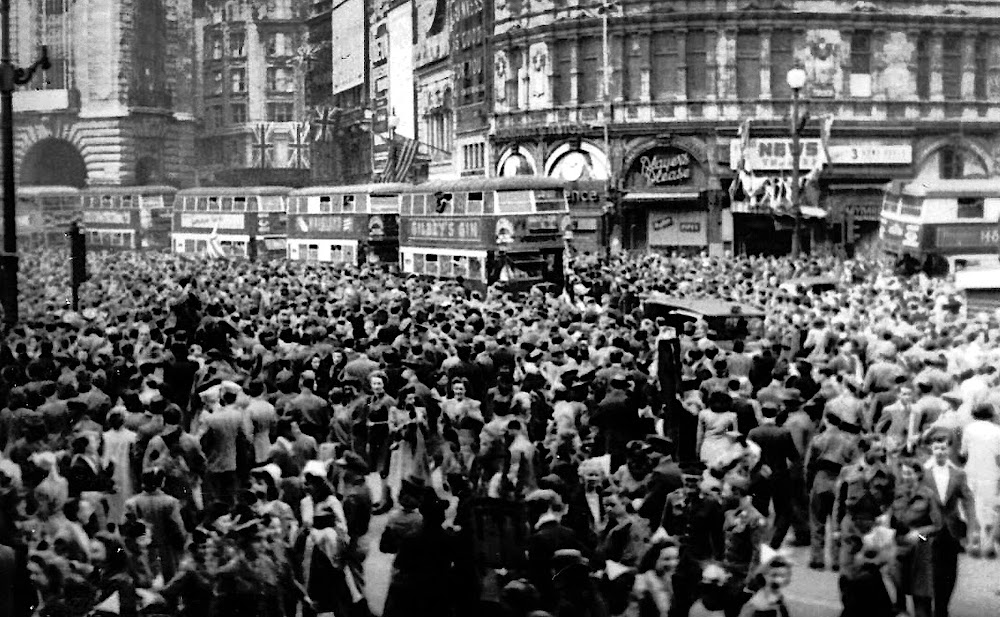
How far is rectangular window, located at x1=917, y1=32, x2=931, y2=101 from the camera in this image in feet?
195

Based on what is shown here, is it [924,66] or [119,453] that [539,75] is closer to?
[924,66]

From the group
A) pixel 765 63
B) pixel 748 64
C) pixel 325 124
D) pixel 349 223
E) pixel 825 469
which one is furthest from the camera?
pixel 325 124

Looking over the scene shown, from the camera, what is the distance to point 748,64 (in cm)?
5838

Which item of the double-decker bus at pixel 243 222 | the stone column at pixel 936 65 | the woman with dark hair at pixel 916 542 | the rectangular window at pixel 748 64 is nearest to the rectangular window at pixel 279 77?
the double-decker bus at pixel 243 222

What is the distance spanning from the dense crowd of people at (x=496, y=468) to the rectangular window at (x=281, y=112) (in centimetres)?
8875

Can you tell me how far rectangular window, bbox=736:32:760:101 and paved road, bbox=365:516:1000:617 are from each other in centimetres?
4611

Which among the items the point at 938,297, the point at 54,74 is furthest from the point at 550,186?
the point at 54,74

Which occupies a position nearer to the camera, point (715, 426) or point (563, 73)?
point (715, 426)

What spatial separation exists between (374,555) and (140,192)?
169 feet

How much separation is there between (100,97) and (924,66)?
40.9 metres

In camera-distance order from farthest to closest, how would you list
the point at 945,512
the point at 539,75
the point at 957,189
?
the point at 539,75 → the point at 957,189 → the point at 945,512

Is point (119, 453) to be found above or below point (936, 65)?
below

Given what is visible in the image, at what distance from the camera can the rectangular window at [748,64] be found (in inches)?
2295

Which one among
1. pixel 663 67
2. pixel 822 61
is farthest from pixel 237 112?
pixel 822 61
